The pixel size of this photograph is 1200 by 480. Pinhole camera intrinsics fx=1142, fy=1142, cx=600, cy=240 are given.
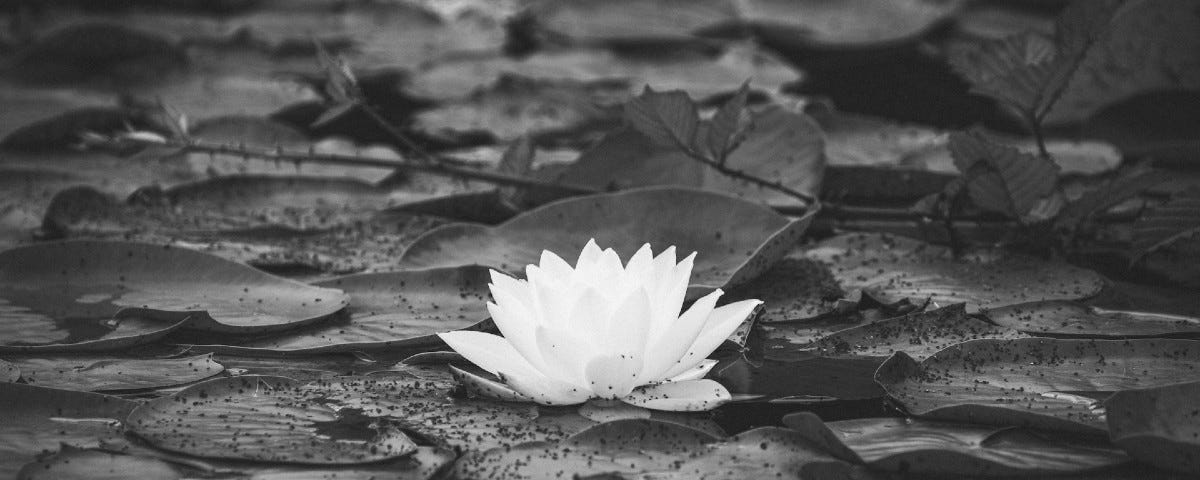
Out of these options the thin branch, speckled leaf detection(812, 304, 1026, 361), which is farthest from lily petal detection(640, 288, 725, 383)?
the thin branch

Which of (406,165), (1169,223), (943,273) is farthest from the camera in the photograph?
(406,165)

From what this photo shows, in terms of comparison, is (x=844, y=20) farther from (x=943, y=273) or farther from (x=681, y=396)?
(x=681, y=396)

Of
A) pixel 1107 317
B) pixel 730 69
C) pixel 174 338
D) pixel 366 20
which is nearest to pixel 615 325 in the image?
pixel 174 338

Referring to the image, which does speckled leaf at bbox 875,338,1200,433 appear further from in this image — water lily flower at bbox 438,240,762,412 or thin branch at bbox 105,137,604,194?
thin branch at bbox 105,137,604,194

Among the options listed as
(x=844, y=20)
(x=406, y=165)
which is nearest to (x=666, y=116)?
(x=406, y=165)

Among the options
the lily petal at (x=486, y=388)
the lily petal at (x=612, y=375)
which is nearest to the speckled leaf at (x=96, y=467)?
the lily petal at (x=486, y=388)

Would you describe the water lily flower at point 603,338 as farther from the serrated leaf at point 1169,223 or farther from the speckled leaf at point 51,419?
the serrated leaf at point 1169,223
